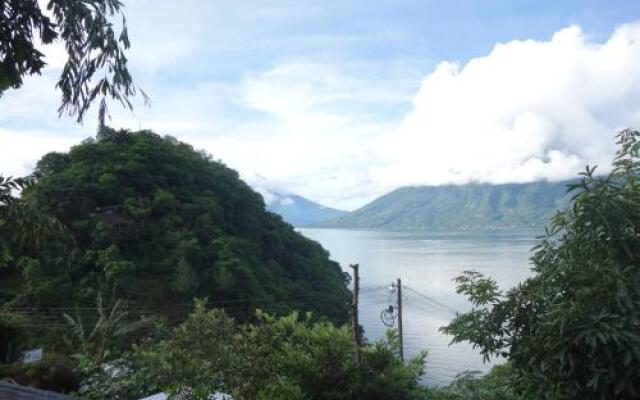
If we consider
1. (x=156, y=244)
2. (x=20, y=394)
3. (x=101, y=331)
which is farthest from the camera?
(x=156, y=244)

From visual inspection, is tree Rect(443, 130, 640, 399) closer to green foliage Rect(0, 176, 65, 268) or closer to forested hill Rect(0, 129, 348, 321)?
green foliage Rect(0, 176, 65, 268)

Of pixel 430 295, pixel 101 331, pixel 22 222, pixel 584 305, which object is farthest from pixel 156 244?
pixel 430 295

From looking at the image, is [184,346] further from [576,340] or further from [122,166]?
[122,166]

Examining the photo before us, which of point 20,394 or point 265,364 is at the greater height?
point 20,394

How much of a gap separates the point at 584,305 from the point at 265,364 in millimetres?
3094

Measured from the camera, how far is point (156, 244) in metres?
27.5

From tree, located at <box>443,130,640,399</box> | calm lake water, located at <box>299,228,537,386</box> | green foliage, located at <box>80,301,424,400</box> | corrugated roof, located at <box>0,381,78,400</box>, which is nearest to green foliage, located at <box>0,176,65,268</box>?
green foliage, located at <box>80,301,424,400</box>

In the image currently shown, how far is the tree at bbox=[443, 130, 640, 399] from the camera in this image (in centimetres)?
381

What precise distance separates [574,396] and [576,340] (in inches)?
21.9

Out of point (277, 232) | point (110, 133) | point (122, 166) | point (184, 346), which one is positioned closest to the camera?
point (110, 133)

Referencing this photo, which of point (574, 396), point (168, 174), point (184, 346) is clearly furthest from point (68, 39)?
point (168, 174)

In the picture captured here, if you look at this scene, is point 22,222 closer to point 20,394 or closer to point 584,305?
point 20,394

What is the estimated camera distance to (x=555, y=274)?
14.2 feet

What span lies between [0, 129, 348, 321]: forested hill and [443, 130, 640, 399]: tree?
18.8 metres
